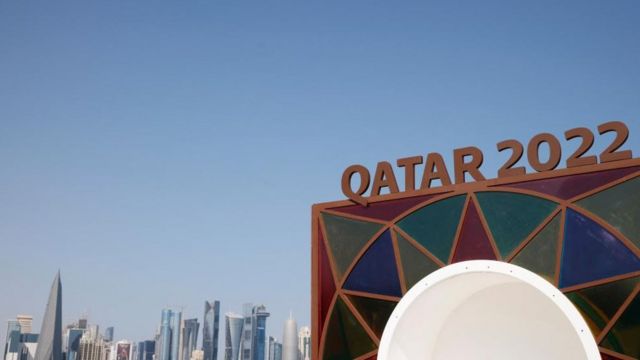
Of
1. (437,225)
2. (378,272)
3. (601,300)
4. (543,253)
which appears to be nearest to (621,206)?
(543,253)

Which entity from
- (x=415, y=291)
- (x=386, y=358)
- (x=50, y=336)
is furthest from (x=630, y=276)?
(x=50, y=336)

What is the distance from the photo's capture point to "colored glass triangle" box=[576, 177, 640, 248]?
52.4 feet

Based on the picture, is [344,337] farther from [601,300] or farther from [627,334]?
[627,334]

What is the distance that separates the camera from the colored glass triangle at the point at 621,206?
16.0 meters

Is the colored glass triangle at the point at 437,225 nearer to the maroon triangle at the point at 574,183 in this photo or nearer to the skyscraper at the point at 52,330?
the maroon triangle at the point at 574,183

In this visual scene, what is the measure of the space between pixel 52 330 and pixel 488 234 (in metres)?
144

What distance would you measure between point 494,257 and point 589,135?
385 centimetres

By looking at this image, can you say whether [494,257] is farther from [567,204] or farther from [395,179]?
[395,179]

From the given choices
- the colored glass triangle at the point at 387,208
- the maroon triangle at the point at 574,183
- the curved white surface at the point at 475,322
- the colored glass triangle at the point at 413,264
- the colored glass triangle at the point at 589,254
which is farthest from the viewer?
the colored glass triangle at the point at 387,208

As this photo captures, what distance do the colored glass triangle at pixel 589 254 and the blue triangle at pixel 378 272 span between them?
4.69m

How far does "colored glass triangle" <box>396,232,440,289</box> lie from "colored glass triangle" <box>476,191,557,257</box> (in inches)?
74.6

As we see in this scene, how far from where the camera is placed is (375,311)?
1938cm

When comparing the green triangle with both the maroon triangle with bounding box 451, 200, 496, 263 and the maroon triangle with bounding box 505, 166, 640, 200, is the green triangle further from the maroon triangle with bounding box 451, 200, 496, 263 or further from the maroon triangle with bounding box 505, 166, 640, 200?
the maroon triangle with bounding box 505, 166, 640, 200

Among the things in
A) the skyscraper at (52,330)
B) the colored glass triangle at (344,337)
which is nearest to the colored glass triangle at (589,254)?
the colored glass triangle at (344,337)
